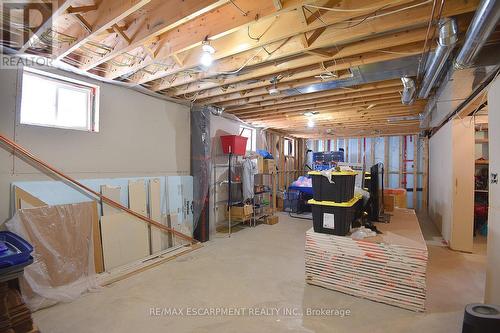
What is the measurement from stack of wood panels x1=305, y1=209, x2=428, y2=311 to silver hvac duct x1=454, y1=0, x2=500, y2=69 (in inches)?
64.3

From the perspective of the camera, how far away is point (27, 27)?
2.09 m

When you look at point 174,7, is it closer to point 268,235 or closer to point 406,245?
point 406,245

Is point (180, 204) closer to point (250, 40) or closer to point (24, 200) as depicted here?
point (24, 200)

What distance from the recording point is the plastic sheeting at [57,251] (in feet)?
7.70

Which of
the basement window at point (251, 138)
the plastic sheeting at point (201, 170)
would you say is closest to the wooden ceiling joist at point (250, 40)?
the plastic sheeting at point (201, 170)

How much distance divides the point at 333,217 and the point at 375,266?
1.89ft

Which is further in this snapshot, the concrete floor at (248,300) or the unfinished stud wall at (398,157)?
the unfinished stud wall at (398,157)

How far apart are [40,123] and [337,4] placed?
315 cm

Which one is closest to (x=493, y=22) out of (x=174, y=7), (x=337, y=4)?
(x=337, y=4)

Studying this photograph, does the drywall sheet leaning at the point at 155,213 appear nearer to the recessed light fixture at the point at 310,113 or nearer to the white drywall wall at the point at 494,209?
the recessed light fixture at the point at 310,113

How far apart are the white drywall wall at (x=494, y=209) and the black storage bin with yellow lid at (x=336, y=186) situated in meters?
1.16

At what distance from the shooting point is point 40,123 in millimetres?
2719

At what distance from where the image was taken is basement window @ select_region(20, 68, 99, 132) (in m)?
2.63

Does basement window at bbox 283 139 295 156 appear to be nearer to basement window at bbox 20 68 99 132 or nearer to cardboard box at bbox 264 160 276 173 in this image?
cardboard box at bbox 264 160 276 173
